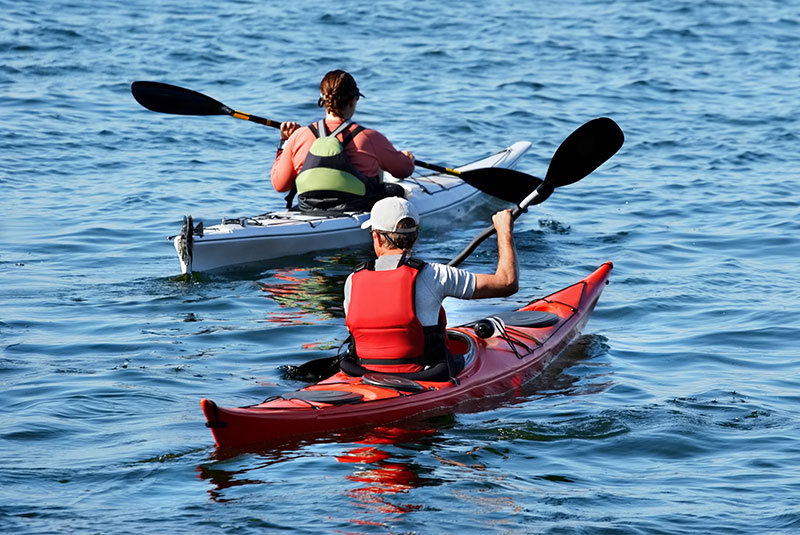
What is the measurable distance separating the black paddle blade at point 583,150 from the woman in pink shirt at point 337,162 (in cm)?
185

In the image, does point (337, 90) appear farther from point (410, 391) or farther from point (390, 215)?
point (410, 391)

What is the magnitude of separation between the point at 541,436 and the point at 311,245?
12.6 ft

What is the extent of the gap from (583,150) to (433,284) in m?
2.29

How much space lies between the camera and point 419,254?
9.12 metres

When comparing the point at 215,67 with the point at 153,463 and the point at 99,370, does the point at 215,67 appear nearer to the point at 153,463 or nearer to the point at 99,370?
the point at 99,370

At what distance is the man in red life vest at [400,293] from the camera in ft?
16.6

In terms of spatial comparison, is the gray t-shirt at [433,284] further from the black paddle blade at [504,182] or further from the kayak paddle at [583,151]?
the black paddle blade at [504,182]

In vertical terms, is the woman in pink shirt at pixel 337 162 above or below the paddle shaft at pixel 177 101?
below

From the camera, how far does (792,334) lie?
7.26 m

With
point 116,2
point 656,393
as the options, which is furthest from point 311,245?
point 116,2

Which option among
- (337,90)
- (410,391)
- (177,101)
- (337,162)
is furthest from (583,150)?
(177,101)

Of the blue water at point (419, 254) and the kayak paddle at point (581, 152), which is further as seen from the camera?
the kayak paddle at point (581, 152)

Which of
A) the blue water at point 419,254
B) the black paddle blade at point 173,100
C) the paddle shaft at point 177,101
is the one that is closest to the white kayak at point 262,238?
the blue water at point 419,254

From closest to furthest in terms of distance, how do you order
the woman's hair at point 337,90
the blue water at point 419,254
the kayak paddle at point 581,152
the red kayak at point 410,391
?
the blue water at point 419,254, the red kayak at point 410,391, the kayak paddle at point 581,152, the woman's hair at point 337,90
